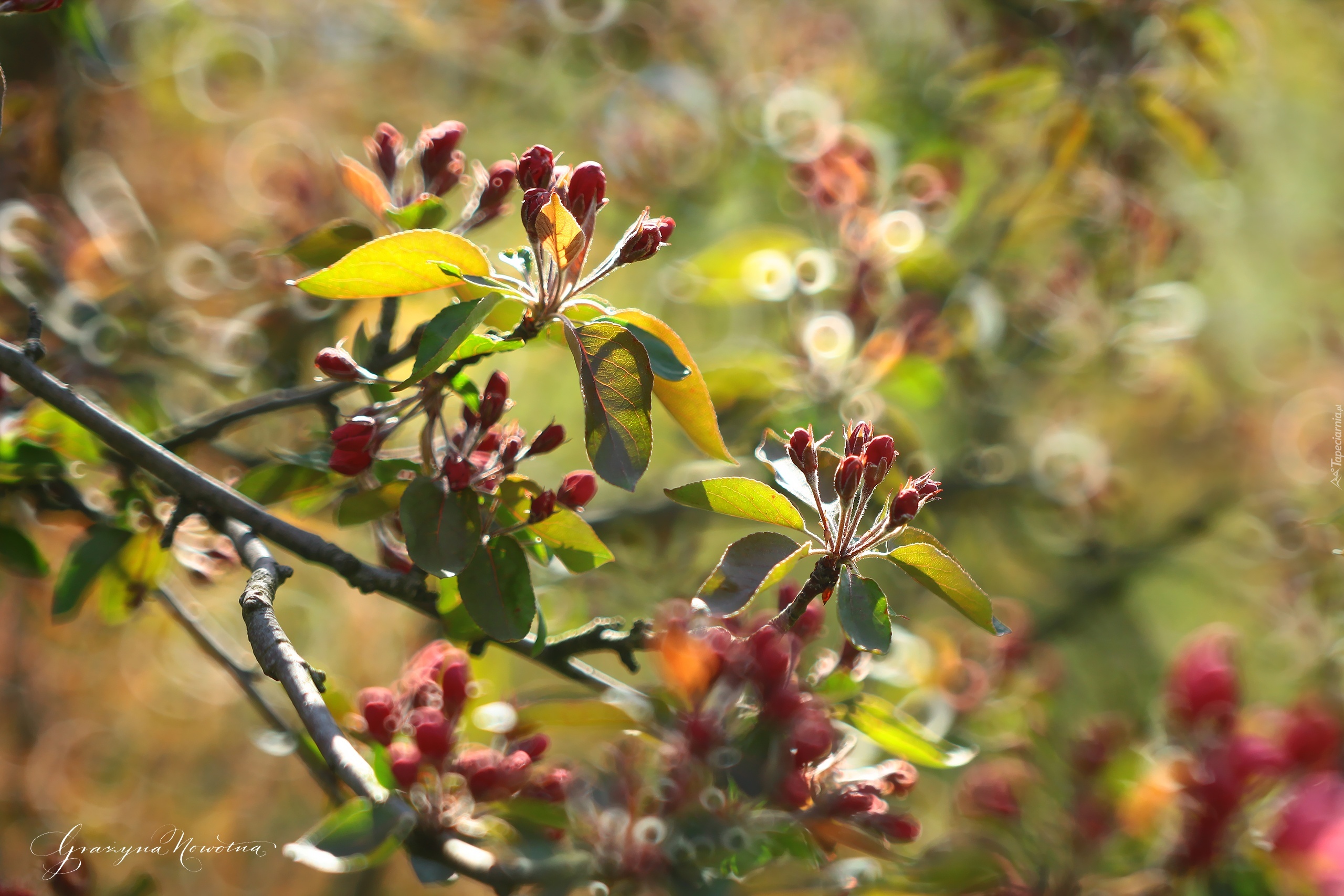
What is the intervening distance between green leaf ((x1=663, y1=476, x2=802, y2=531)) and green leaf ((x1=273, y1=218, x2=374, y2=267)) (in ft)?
1.81

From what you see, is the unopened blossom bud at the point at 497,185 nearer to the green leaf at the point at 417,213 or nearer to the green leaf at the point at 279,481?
the green leaf at the point at 417,213

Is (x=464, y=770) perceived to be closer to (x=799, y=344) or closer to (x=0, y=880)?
(x=0, y=880)

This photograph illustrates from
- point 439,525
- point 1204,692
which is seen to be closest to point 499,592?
point 439,525

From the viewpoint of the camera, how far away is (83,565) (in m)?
1.37

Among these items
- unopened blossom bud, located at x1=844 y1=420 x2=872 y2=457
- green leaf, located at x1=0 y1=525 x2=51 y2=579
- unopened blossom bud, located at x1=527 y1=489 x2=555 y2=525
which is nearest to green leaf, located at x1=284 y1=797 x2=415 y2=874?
unopened blossom bud, located at x1=527 y1=489 x2=555 y2=525

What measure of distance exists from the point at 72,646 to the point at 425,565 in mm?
2947

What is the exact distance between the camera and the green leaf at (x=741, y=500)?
1.06m

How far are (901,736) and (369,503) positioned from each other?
773 mm

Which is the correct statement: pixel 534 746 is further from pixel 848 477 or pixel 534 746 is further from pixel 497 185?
pixel 497 185

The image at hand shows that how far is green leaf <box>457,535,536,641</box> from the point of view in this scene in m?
1.09

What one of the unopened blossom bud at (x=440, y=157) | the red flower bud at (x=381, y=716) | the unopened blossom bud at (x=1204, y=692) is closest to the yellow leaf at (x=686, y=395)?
the unopened blossom bud at (x=440, y=157)

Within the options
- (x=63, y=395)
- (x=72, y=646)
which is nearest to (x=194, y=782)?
(x=72, y=646)

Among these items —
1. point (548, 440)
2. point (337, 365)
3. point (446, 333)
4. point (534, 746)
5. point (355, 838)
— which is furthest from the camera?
point (534, 746)

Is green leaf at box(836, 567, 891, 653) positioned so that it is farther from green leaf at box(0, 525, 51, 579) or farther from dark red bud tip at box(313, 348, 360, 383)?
green leaf at box(0, 525, 51, 579)
